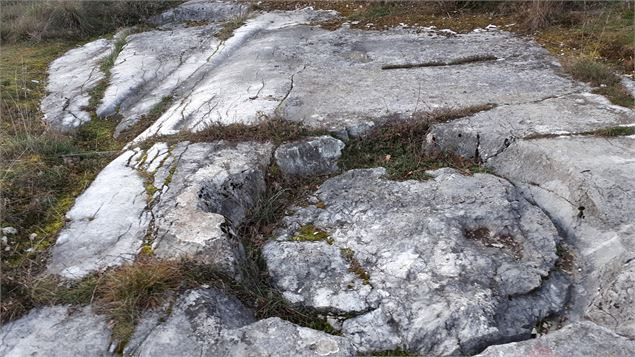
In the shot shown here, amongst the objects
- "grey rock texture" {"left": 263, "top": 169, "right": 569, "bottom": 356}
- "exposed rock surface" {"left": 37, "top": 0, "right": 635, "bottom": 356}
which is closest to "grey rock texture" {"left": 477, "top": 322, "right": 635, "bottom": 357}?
"exposed rock surface" {"left": 37, "top": 0, "right": 635, "bottom": 356}

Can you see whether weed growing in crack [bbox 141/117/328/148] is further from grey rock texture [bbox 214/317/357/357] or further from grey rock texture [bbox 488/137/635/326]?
grey rock texture [bbox 214/317/357/357]

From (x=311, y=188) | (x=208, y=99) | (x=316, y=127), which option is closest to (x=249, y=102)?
(x=208, y=99)

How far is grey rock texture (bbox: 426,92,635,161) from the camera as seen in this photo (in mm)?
3706

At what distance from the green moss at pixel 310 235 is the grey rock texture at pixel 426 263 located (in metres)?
0.01

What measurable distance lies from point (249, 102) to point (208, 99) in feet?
1.60

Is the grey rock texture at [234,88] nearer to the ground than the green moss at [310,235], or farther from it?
farther from it

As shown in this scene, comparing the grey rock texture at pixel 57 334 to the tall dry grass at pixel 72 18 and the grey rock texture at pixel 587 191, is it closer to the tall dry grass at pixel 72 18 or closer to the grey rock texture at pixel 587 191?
the grey rock texture at pixel 587 191

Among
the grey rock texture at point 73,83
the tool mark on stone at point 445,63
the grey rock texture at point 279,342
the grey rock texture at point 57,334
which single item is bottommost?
the grey rock texture at point 279,342

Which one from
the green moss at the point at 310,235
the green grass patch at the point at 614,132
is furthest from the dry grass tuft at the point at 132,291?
the green grass patch at the point at 614,132

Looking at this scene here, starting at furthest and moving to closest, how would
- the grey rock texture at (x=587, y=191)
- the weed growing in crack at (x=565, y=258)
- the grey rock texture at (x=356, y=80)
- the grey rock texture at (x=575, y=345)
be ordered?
1. the grey rock texture at (x=356, y=80)
2. the weed growing in crack at (x=565, y=258)
3. the grey rock texture at (x=587, y=191)
4. the grey rock texture at (x=575, y=345)

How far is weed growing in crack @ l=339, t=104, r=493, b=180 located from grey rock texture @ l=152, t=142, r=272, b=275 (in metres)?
0.70

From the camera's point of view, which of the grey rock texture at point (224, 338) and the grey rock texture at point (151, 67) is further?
the grey rock texture at point (151, 67)

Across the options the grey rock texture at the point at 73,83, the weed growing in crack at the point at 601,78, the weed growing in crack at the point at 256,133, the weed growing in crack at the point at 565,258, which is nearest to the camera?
the weed growing in crack at the point at 565,258

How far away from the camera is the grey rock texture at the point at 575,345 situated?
211 cm
